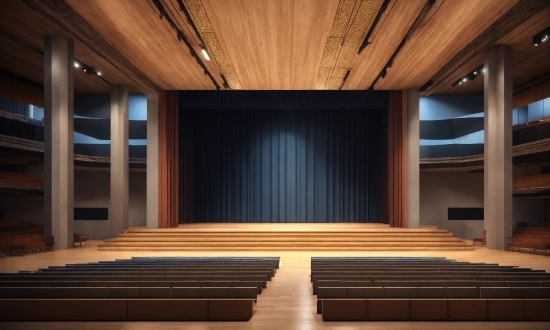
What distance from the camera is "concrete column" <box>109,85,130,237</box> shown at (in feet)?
54.6

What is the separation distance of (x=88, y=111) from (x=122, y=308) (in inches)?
638

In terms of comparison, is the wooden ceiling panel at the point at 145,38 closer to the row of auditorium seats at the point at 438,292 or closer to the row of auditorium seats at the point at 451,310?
the row of auditorium seats at the point at 438,292

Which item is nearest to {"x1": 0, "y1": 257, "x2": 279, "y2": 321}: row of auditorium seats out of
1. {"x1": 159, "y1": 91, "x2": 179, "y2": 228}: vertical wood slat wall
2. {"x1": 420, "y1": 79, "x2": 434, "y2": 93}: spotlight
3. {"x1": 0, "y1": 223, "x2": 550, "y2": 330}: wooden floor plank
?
{"x1": 0, "y1": 223, "x2": 550, "y2": 330}: wooden floor plank

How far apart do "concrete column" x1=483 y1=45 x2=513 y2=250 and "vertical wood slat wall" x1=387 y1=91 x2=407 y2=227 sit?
376 cm

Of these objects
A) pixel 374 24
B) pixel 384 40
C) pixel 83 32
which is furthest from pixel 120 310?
pixel 384 40

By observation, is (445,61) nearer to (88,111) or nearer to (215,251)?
(215,251)

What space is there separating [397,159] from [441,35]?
241 inches

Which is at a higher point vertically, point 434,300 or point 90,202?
point 90,202

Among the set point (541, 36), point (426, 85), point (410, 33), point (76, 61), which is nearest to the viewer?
point (410, 33)

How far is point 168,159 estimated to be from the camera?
1720cm

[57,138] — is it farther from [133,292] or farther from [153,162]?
[133,292]

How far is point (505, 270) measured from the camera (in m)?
7.18

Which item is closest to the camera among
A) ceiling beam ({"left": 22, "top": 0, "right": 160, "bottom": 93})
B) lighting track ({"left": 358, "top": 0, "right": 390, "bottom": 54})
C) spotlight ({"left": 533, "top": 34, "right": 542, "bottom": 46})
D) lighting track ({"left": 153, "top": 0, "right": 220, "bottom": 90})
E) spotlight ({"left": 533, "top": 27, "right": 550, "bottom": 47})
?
lighting track ({"left": 358, "top": 0, "right": 390, "bottom": 54})

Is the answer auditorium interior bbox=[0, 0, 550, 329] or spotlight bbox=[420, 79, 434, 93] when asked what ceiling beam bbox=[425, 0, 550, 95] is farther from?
spotlight bbox=[420, 79, 434, 93]
